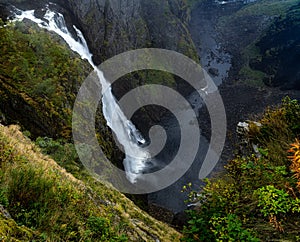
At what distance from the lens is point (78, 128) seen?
21.5 meters

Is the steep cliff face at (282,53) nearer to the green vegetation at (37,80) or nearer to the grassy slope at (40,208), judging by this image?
the green vegetation at (37,80)

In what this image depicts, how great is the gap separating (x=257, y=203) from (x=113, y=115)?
27.6m

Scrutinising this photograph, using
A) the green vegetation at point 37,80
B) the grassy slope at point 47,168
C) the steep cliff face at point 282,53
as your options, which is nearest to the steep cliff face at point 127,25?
the grassy slope at point 47,168

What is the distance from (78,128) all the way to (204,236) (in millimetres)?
16161

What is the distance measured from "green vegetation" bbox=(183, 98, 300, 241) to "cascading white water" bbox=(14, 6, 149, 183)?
22.1 m

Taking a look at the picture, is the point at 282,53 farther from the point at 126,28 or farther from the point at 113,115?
the point at 113,115

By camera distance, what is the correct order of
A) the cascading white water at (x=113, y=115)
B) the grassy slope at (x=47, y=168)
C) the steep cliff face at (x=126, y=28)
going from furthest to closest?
the steep cliff face at (x=126, y=28), the cascading white water at (x=113, y=115), the grassy slope at (x=47, y=168)

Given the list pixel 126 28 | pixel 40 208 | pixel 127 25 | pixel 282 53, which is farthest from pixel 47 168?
pixel 282 53

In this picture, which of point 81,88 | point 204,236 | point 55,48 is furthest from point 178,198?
point 204,236

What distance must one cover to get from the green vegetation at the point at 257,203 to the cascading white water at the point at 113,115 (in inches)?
868

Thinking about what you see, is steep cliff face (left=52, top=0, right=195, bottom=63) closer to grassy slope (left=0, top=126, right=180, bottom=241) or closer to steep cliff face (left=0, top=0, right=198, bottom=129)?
steep cliff face (left=0, top=0, right=198, bottom=129)

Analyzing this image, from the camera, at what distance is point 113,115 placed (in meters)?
33.6

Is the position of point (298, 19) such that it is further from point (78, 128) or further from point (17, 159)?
point (17, 159)

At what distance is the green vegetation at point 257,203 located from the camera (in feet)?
20.3
